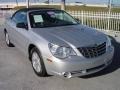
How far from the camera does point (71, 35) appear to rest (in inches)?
208

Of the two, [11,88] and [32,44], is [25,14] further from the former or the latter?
[11,88]

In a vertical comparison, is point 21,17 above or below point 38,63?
above

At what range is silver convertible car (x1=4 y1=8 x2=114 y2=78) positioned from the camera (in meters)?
4.73

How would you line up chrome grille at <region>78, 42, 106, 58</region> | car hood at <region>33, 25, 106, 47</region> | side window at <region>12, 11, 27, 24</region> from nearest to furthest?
chrome grille at <region>78, 42, 106, 58</region>, car hood at <region>33, 25, 106, 47</region>, side window at <region>12, 11, 27, 24</region>

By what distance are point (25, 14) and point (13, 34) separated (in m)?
0.86

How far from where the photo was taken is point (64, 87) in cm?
480

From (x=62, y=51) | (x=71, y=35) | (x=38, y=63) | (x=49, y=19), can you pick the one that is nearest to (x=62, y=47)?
(x=62, y=51)

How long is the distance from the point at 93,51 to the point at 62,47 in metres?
0.64

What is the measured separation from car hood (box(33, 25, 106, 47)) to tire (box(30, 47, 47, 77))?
406mm

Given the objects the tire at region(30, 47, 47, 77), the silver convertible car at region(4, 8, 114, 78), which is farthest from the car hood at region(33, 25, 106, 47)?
the tire at region(30, 47, 47, 77)

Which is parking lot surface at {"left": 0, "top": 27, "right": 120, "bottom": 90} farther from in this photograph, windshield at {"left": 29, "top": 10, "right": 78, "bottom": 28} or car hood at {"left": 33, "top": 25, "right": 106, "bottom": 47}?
windshield at {"left": 29, "top": 10, "right": 78, "bottom": 28}

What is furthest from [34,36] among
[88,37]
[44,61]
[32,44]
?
[88,37]

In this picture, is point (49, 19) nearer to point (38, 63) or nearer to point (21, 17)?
point (21, 17)

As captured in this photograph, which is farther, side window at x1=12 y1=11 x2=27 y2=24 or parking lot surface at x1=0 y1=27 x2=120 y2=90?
side window at x1=12 y1=11 x2=27 y2=24
